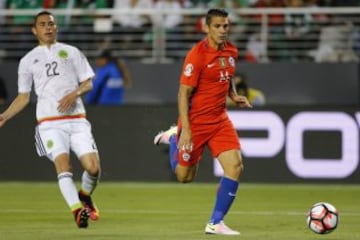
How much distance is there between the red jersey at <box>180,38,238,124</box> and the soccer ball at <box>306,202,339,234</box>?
1.52 metres

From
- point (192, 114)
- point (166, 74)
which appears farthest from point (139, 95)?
point (192, 114)

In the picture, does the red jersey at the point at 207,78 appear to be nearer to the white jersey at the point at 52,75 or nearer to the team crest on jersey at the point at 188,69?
the team crest on jersey at the point at 188,69

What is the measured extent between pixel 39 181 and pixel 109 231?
7351 mm

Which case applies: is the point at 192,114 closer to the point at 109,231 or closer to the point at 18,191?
the point at 109,231

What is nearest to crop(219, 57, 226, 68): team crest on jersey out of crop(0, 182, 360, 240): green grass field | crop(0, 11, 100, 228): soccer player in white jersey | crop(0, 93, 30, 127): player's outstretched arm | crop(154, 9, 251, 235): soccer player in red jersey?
crop(154, 9, 251, 235): soccer player in red jersey

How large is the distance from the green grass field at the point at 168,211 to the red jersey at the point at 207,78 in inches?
48.0

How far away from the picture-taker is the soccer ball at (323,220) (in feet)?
36.8

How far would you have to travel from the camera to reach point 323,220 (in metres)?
11.2

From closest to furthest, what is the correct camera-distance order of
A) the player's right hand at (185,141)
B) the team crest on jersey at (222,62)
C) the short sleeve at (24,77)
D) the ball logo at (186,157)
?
the player's right hand at (185,141) < the team crest on jersey at (222,62) < the ball logo at (186,157) < the short sleeve at (24,77)

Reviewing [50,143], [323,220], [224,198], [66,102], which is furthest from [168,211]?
[323,220]

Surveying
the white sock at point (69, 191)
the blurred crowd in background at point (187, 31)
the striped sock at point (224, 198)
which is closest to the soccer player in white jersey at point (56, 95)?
the white sock at point (69, 191)

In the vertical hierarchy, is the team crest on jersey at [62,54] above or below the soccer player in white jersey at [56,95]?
above

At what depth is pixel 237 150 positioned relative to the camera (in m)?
11.9

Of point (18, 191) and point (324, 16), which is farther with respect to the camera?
point (324, 16)
